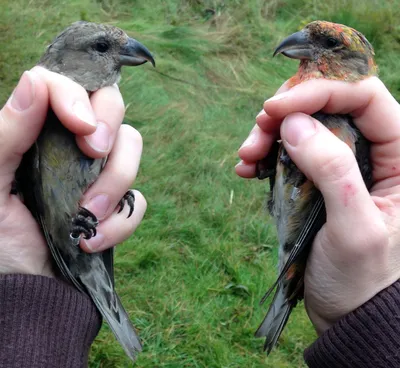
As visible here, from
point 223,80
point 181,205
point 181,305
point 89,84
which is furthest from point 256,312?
point 223,80

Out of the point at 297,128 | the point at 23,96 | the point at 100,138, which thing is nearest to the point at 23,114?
the point at 23,96

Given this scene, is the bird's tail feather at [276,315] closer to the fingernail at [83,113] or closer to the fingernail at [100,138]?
the fingernail at [100,138]

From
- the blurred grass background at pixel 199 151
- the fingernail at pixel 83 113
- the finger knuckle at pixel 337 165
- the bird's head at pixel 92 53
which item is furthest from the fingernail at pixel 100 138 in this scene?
the blurred grass background at pixel 199 151

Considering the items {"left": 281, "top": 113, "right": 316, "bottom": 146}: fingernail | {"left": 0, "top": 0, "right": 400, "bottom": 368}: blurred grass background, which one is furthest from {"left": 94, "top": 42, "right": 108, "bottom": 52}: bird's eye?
{"left": 0, "top": 0, "right": 400, "bottom": 368}: blurred grass background

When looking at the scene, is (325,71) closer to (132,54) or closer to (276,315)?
(132,54)

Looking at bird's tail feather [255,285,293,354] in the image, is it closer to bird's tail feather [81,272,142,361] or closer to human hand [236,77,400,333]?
human hand [236,77,400,333]
